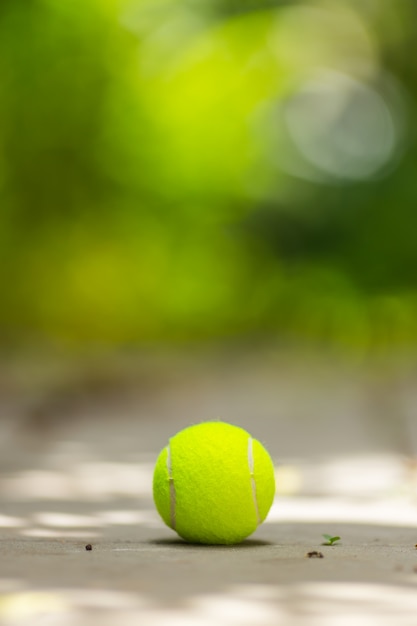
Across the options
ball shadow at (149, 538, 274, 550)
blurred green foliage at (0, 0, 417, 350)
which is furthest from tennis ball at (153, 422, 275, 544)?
blurred green foliage at (0, 0, 417, 350)

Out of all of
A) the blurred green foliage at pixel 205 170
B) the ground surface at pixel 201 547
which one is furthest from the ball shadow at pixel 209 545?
the blurred green foliage at pixel 205 170

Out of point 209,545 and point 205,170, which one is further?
point 205,170

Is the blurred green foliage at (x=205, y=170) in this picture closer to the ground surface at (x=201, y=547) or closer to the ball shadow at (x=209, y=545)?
the ground surface at (x=201, y=547)

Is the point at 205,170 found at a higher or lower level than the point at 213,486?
higher

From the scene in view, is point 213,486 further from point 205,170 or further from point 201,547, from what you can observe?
point 205,170

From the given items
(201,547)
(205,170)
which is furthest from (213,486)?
(205,170)

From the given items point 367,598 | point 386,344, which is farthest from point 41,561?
point 386,344
